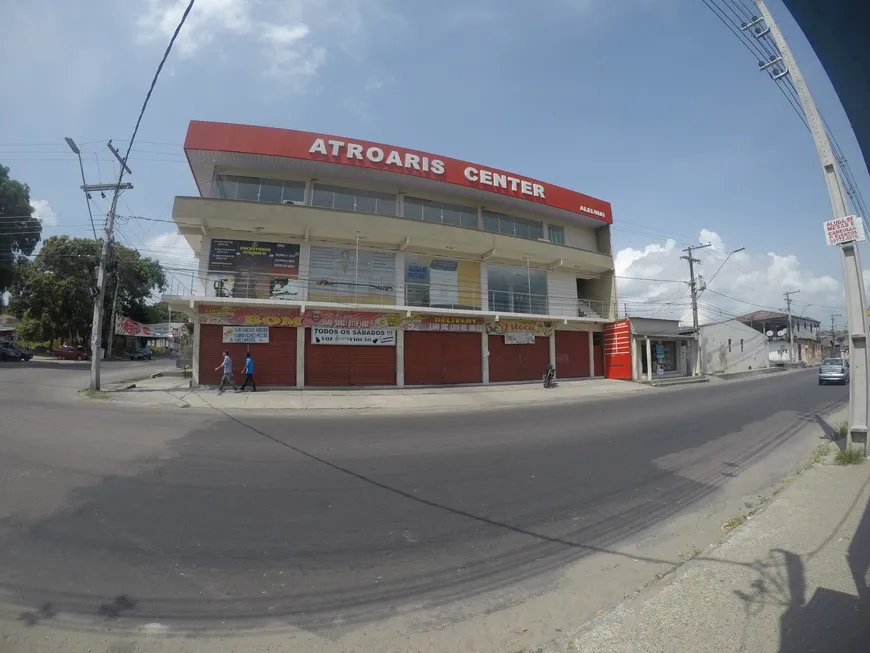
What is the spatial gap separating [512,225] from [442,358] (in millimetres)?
8575

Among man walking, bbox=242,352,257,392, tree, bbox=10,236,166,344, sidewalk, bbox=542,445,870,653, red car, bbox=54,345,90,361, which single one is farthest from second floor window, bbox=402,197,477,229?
red car, bbox=54,345,90,361

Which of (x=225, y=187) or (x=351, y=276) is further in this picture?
(x=351, y=276)

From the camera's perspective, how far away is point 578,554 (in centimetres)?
371

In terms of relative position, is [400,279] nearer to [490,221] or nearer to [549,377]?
[490,221]

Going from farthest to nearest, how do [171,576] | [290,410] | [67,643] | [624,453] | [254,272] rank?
[254,272] → [290,410] → [624,453] → [171,576] → [67,643]

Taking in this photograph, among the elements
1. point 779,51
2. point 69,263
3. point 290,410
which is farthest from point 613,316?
point 69,263

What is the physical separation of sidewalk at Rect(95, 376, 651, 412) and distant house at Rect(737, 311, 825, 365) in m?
43.1

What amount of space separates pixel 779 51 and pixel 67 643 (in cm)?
1227

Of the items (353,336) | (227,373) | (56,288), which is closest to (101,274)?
(227,373)

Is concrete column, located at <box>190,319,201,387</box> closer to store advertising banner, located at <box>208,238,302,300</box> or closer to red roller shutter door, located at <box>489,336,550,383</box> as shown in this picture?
store advertising banner, located at <box>208,238,302,300</box>

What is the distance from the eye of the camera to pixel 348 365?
17438 mm

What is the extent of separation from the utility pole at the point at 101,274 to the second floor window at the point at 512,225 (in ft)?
52.0

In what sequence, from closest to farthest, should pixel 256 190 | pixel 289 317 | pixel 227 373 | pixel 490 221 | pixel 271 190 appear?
pixel 227 373 < pixel 289 317 < pixel 256 190 < pixel 271 190 < pixel 490 221

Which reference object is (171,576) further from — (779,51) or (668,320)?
(668,320)
